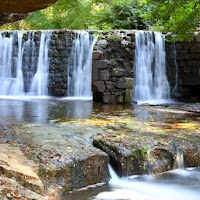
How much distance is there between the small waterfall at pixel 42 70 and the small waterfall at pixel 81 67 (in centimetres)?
121

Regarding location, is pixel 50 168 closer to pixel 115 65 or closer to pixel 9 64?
pixel 115 65

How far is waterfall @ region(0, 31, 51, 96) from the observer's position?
15.6 meters

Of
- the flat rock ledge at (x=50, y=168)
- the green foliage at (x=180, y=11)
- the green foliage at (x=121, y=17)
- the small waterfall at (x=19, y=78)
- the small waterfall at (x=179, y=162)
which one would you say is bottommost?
the small waterfall at (x=179, y=162)

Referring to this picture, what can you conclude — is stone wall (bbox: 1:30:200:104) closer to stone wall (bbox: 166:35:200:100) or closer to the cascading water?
stone wall (bbox: 166:35:200:100)

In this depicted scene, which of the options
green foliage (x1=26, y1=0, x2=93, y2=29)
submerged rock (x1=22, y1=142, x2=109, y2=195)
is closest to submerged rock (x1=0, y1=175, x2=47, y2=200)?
submerged rock (x1=22, y1=142, x2=109, y2=195)

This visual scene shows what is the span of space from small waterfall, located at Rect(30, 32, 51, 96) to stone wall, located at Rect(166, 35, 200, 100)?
599 cm

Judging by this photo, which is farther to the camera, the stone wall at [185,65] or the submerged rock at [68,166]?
the stone wall at [185,65]

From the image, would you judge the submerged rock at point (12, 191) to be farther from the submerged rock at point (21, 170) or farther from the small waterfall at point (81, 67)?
the small waterfall at point (81, 67)

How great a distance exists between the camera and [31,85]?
1555 centimetres

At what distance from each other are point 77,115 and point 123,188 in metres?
4.46

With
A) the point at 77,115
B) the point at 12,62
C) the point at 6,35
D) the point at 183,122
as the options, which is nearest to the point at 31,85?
the point at 12,62

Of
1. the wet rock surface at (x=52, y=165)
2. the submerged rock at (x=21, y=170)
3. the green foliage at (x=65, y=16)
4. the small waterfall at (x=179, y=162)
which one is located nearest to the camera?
the submerged rock at (x=21, y=170)

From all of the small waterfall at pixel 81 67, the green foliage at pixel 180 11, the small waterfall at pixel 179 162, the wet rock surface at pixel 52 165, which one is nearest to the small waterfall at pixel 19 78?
the small waterfall at pixel 81 67

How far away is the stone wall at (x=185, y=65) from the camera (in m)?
14.8
